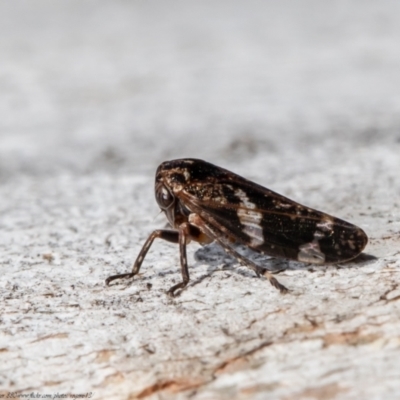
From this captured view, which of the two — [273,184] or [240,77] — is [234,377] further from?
[240,77]

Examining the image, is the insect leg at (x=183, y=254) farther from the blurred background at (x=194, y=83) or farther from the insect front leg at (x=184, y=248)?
the blurred background at (x=194, y=83)

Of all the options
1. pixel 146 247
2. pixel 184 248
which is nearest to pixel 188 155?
pixel 146 247

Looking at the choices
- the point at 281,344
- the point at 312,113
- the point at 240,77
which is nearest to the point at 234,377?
the point at 281,344

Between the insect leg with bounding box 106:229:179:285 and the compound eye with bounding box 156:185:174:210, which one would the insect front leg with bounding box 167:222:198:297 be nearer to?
the insect leg with bounding box 106:229:179:285

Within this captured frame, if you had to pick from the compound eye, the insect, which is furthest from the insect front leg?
the compound eye

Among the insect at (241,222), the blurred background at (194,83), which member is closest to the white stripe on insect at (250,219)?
the insect at (241,222)

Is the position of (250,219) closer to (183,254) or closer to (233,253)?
(233,253)
